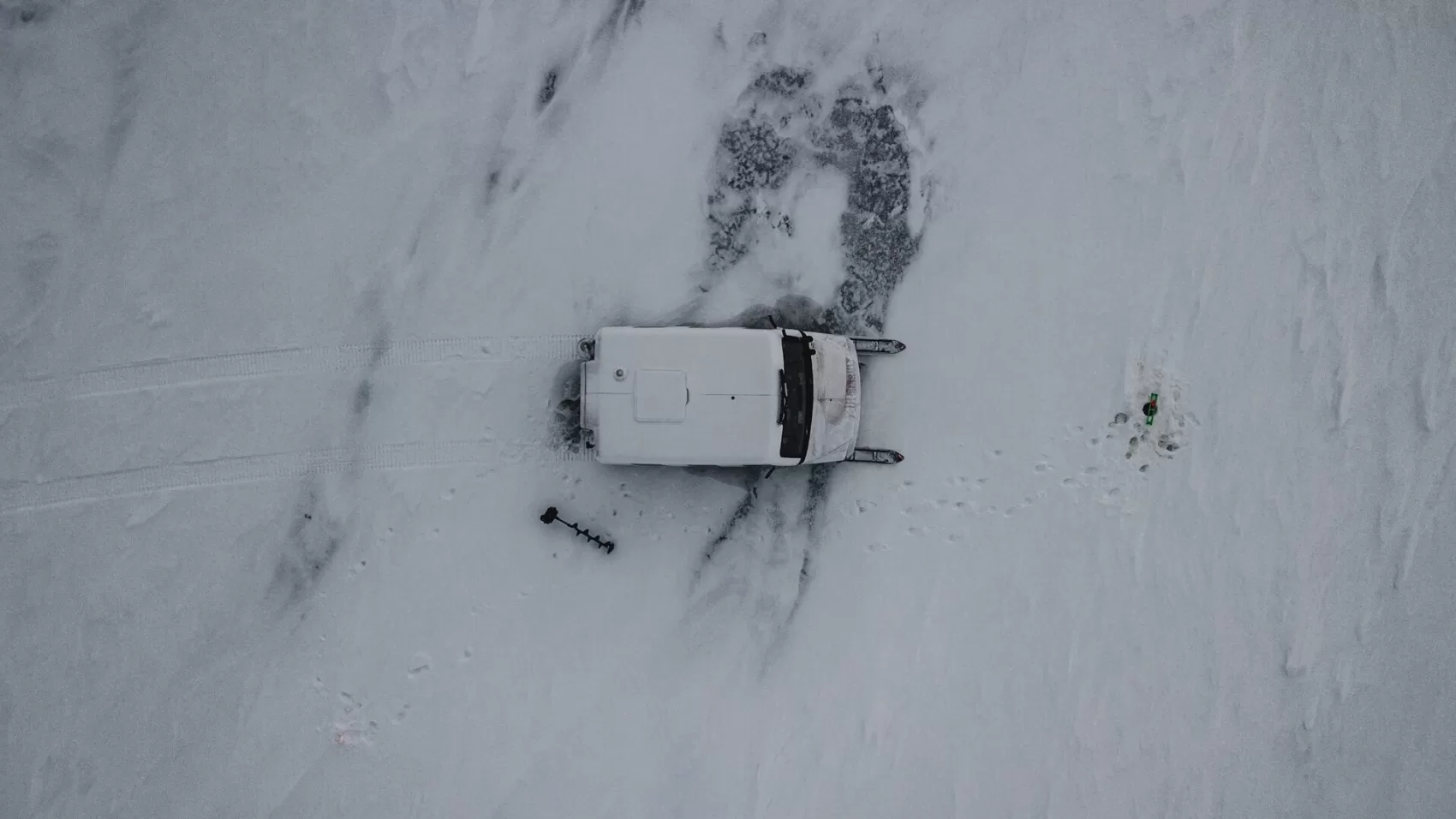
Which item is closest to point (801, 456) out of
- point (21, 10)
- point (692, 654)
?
point (692, 654)

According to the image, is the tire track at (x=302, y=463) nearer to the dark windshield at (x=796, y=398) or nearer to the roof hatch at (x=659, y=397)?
the roof hatch at (x=659, y=397)

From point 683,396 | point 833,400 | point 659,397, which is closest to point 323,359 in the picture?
point 659,397

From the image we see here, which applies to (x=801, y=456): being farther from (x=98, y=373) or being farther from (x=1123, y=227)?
(x=98, y=373)

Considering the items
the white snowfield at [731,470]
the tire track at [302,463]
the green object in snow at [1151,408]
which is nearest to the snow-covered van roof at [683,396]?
the white snowfield at [731,470]

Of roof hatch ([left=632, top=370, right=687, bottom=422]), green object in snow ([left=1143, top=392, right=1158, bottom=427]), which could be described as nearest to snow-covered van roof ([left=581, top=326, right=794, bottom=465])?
roof hatch ([left=632, top=370, right=687, bottom=422])

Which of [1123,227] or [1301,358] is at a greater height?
[1123,227]

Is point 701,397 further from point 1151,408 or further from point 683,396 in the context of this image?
point 1151,408
